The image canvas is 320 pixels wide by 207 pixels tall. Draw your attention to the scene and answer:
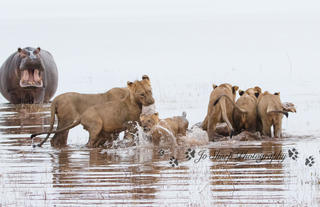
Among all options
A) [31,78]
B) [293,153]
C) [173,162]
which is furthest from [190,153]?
[31,78]

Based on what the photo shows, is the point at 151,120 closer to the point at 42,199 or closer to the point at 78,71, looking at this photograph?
the point at 42,199

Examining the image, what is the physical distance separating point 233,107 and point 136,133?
1852 mm

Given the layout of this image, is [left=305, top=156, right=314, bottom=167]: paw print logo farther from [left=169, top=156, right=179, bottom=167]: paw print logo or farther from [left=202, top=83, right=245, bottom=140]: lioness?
[left=202, top=83, right=245, bottom=140]: lioness

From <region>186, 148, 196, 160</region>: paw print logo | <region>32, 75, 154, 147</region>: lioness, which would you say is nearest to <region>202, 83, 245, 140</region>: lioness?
<region>32, 75, 154, 147</region>: lioness

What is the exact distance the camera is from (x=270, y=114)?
1239 centimetres

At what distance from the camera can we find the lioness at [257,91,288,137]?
12.4 meters

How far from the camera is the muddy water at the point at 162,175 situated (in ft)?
24.7

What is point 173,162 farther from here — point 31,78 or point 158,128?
point 31,78

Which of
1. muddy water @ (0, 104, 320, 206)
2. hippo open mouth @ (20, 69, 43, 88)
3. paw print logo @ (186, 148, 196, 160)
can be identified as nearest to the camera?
muddy water @ (0, 104, 320, 206)

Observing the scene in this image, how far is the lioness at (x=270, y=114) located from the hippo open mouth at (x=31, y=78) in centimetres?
854

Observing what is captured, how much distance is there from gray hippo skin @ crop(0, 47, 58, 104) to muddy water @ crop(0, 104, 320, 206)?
7384 mm

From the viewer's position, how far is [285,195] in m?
7.54

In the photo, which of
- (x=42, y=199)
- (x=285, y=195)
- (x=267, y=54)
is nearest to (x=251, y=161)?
(x=285, y=195)

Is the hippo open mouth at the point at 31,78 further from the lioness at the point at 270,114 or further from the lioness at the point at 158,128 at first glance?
the lioness at the point at 270,114
